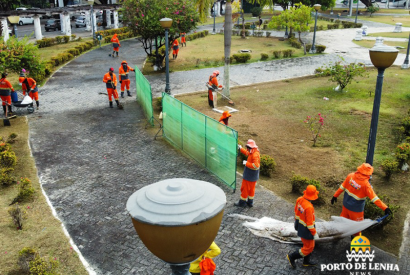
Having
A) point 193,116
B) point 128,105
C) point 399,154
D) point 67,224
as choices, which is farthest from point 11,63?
point 399,154

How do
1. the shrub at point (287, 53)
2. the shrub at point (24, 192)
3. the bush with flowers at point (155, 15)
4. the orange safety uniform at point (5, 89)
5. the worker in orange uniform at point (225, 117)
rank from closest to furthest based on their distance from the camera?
the shrub at point (24, 192)
the worker in orange uniform at point (225, 117)
the orange safety uniform at point (5, 89)
the bush with flowers at point (155, 15)
the shrub at point (287, 53)

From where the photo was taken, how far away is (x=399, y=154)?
10594mm

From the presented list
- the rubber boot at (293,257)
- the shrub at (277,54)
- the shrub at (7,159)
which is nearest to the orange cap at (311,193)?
the rubber boot at (293,257)

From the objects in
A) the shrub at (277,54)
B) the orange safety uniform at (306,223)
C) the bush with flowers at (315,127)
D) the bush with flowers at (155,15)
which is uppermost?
the bush with flowers at (155,15)

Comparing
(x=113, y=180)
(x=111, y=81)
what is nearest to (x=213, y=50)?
(x=111, y=81)

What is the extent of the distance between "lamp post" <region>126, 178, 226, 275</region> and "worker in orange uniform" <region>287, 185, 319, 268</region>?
3.28m

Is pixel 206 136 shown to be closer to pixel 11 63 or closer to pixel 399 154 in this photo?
pixel 399 154

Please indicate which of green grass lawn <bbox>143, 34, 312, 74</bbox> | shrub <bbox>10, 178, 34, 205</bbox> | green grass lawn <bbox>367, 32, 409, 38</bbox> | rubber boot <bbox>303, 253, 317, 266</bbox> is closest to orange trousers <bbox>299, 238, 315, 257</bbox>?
rubber boot <bbox>303, 253, 317, 266</bbox>

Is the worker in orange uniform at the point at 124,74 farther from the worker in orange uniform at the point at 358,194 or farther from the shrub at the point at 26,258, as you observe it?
the worker in orange uniform at the point at 358,194

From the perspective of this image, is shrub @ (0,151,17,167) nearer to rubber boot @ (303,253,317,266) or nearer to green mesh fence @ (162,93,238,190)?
green mesh fence @ (162,93,238,190)

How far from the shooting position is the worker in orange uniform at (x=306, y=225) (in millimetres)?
6461

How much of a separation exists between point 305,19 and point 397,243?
24.1 m

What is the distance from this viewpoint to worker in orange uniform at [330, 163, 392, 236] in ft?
22.8

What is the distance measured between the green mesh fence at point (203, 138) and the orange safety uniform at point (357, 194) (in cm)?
280
